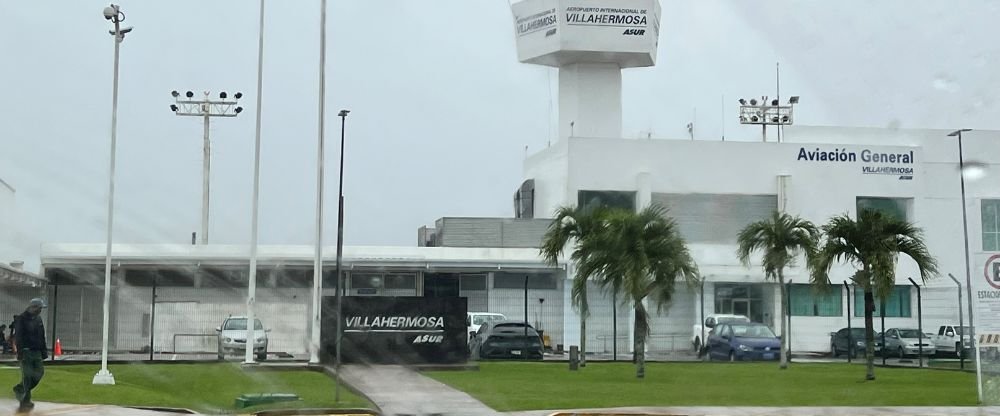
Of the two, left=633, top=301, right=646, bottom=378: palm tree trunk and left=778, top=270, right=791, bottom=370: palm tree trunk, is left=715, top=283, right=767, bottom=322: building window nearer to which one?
left=778, top=270, right=791, bottom=370: palm tree trunk

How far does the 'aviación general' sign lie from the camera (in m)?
51.5

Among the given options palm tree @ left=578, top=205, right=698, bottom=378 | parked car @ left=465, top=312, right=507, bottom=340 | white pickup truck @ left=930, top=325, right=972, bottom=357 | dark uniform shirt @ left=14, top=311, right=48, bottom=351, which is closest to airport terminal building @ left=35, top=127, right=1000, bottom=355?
white pickup truck @ left=930, top=325, right=972, bottom=357

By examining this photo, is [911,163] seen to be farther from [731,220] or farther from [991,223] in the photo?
[731,220]

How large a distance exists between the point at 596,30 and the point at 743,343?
2148cm

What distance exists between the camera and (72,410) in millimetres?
17547

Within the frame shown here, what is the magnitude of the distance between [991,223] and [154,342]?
119ft

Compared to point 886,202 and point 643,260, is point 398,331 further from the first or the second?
point 886,202

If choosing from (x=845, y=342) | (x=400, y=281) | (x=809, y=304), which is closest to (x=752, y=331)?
(x=845, y=342)

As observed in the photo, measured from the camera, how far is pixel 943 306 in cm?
4222

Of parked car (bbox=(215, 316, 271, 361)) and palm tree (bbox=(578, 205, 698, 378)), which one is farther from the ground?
palm tree (bbox=(578, 205, 698, 378))

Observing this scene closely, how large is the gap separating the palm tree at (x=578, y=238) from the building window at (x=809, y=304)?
10.3m

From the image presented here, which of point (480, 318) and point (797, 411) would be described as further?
point (480, 318)

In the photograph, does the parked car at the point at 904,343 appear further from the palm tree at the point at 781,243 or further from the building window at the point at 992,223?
the building window at the point at 992,223

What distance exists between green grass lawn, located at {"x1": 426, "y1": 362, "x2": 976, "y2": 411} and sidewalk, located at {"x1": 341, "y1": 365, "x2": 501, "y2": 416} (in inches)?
17.6
